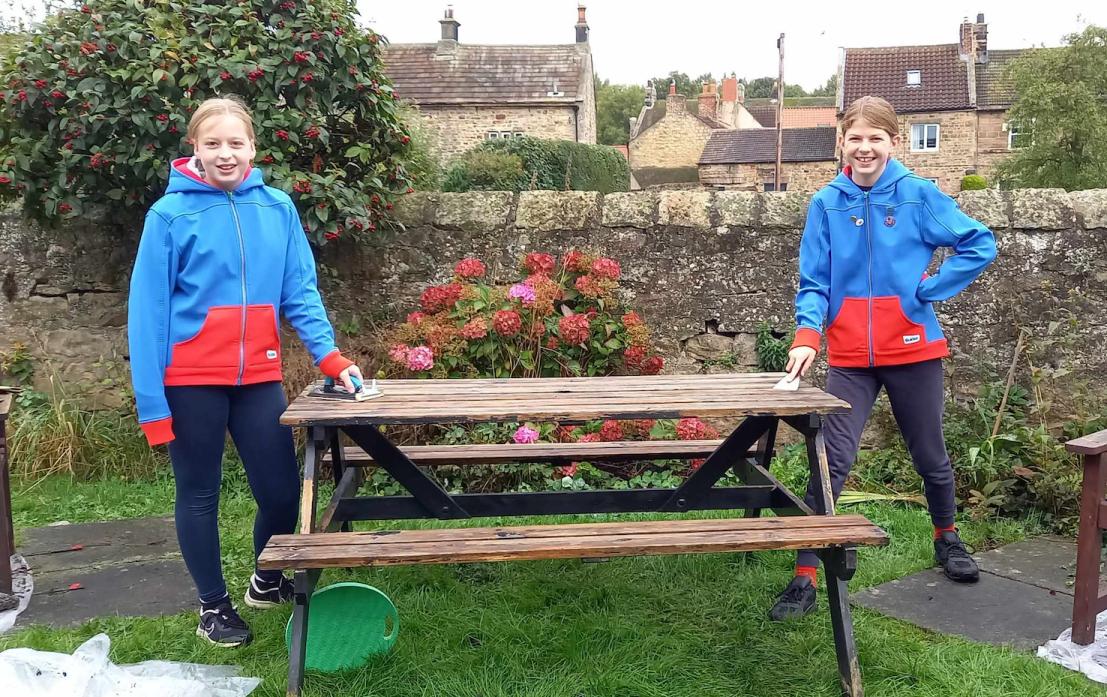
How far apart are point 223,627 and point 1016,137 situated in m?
30.9

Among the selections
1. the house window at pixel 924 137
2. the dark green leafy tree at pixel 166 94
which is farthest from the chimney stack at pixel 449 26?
the dark green leafy tree at pixel 166 94

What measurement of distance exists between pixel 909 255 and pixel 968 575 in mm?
1252

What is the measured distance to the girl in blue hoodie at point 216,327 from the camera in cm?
254

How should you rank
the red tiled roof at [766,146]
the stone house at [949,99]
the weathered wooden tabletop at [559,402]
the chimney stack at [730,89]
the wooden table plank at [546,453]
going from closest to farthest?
the weathered wooden tabletop at [559,402] → the wooden table plank at [546,453] → the stone house at [949,99] → the red tiled roof at [766,146] → the chimney stack at [730,89]

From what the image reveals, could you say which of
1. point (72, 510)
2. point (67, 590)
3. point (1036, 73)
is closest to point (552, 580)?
point (67, 590)

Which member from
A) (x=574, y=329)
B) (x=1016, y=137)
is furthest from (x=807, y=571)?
(x=1016, y=137)

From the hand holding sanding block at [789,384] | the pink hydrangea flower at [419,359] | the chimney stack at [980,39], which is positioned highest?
the chimney stack at [980,39]

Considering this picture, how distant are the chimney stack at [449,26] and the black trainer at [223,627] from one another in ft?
92.2

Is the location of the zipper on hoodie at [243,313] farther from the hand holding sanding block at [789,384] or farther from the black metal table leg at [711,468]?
the hand holding sanding block at [789,384]

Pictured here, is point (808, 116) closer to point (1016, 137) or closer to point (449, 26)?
point (1016, 137)

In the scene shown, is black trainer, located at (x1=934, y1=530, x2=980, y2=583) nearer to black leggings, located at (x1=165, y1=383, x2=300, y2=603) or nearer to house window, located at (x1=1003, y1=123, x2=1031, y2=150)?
black leggings, located at (x1=165, y1=383, x2=300, y2=603)

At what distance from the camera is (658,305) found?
196 inches

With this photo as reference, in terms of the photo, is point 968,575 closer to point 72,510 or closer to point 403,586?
point 403,586

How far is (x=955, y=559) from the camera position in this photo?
10.9 feet
